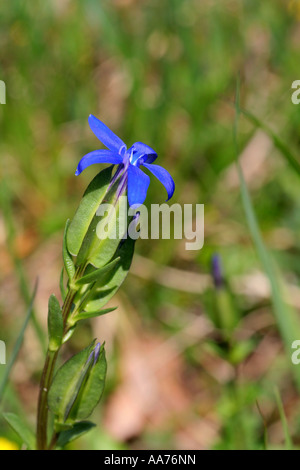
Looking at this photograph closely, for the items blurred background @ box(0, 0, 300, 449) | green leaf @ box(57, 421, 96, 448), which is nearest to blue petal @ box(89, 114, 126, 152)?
green leaf @ box(57, 421, 96, 448)

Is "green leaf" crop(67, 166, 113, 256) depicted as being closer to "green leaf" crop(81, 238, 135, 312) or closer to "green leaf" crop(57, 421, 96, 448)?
"green leaf" crop(81, 238, 135, 312)

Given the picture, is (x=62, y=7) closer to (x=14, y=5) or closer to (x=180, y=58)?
(x=14, y=5)

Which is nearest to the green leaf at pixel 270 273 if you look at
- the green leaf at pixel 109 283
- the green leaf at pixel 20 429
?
the green leaf at pixel 109 283

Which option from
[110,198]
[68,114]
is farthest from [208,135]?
[110,198]

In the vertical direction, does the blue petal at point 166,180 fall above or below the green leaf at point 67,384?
above

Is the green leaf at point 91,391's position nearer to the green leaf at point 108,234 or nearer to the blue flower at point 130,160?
the green leaf at point 108,234

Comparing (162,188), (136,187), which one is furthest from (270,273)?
(162,188)

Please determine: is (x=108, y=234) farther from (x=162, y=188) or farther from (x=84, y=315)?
(x=162, y=188)
